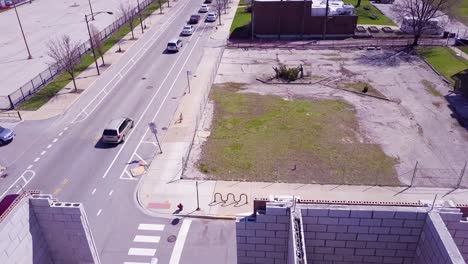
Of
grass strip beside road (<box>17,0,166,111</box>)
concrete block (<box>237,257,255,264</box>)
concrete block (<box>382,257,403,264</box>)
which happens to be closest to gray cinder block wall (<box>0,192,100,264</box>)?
concrete block (<box>237,257,255,264</box>)

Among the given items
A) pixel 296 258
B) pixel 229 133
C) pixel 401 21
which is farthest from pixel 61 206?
pixel 401 21

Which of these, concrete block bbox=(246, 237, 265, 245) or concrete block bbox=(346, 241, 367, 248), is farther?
concrete block bbox=(246, 237, 265, 245)

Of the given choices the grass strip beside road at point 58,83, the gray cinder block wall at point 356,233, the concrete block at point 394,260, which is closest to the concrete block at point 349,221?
the gray cinder block wall at point 356,233

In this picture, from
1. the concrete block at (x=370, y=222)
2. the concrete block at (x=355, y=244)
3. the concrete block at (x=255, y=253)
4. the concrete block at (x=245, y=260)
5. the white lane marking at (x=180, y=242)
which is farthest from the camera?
the white lane marking at (x=180, y=242)

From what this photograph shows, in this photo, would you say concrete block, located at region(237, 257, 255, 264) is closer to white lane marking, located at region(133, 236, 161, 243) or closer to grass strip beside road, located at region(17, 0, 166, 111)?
white lane marking, located at region(133, 236, 161, 243)

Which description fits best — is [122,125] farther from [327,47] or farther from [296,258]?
[327,47]

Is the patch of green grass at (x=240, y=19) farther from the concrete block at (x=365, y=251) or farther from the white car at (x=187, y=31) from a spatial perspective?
the concrete block at (x=365, y=251)
